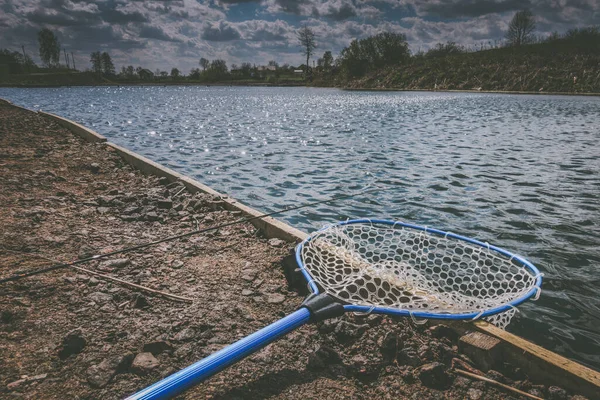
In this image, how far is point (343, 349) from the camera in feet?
10.4

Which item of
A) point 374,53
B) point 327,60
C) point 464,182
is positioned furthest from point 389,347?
point 327,60

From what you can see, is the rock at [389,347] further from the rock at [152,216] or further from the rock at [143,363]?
the rock at [152,216]

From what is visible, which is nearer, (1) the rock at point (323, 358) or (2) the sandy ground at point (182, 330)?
(2) the sandy ground at point (182, 330)

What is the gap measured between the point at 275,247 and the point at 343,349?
7.14ft

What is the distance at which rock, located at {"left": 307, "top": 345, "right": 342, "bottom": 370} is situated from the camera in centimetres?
294

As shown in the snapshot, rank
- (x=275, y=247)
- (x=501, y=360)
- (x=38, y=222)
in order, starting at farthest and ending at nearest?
(x=38, y=222) < (x=275, y=247) < (x=501, y=360)

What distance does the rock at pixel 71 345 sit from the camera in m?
2.90

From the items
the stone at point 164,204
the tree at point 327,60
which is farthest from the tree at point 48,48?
the stone at point 164,204

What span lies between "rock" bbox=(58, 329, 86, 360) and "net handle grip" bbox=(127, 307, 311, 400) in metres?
1.22

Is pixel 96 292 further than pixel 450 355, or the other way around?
pixel 96 292

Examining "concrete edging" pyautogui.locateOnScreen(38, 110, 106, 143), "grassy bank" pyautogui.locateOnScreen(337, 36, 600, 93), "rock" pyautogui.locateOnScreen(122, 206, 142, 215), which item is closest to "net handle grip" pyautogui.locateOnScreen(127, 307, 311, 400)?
"rock" pyautogui.locateOnScreen(122, 206, 142, 215)

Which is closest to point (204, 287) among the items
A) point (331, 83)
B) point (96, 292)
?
point (96, 292)

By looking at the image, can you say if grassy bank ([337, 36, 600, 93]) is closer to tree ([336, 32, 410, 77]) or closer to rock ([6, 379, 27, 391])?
tree ([336, 32, 410, 77])

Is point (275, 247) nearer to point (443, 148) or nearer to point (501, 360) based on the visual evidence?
point (501, 360)
